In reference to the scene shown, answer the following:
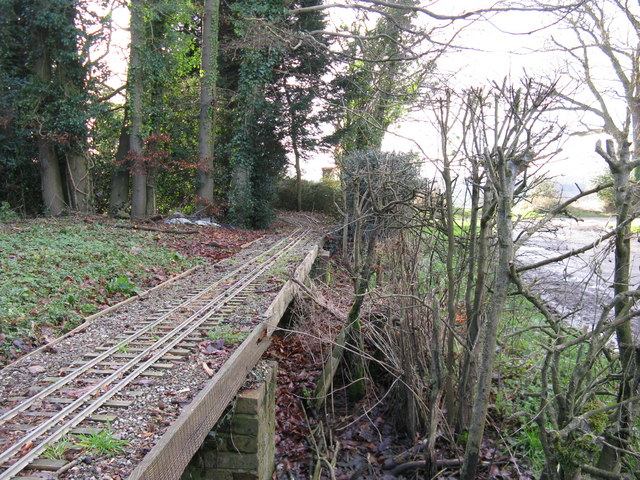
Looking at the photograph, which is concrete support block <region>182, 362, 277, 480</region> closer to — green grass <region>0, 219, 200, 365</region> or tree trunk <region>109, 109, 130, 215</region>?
green grass <region>0, 219, 200, 365</region>

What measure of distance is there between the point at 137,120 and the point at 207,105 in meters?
3.00

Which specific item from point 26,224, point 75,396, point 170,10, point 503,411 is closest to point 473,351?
point 503,411

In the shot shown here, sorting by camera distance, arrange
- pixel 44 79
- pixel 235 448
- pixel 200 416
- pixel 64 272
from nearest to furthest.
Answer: pixel 200 416 → pixel 235 448 → pixel 64 272 → pixel 44 79

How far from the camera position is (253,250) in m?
13.2

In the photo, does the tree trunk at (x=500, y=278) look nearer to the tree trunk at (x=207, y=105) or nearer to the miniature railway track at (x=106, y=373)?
the miniature railway track at (x=106, y=373)

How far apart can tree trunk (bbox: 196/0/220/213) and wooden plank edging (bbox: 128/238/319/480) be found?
1379cm

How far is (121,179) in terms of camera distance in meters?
18.3

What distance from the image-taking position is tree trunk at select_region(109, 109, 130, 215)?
1788cm

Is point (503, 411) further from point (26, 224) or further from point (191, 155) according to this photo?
point (191, 155)

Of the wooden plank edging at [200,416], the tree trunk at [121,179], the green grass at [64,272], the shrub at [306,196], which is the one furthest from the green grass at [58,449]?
the shrub at [306,196]

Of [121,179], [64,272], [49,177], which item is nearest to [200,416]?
[64,272]

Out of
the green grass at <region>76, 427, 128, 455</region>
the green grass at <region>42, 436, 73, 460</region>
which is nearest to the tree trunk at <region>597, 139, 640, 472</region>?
the green grass at <region>76, 427, 128, 455</region>

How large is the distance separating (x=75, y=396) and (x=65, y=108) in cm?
1408

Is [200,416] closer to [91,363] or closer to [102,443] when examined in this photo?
[102,443]
